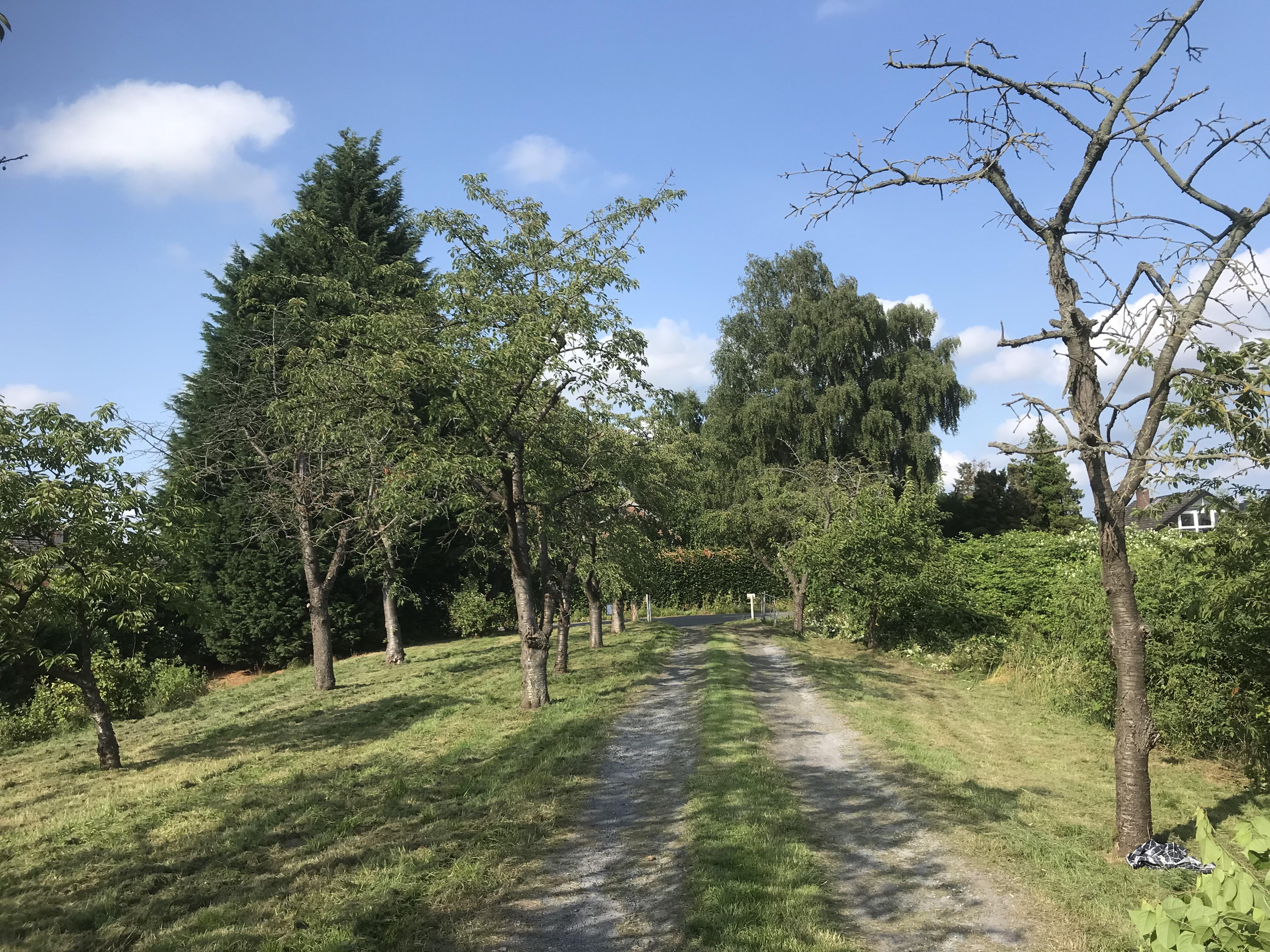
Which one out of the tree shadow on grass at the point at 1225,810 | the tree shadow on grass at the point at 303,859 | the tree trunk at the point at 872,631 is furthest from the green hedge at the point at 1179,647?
the tree shadow on grass at the point at 303,859

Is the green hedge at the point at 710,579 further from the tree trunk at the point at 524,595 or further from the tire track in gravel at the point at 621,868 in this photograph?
the tire track in gravel at the point at 621,868

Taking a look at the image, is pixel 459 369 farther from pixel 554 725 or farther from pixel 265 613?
pixel 265 613

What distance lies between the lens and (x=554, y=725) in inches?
432

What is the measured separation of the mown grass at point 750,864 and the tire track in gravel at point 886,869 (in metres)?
A: 0.21

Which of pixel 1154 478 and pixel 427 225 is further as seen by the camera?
pixel 427 225

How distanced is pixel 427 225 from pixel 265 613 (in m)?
15.5

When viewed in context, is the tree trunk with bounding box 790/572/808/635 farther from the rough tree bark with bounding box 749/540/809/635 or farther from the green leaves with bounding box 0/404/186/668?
the green leaves with bounding box 0/404/186/668

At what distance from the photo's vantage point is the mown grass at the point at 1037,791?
17.8ft

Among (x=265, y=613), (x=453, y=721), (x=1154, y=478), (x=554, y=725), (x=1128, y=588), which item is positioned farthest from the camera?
(x=265, y=613)

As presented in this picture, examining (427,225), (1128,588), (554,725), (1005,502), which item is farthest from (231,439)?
(1005,502)

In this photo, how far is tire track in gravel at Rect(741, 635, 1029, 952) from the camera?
15.9ft

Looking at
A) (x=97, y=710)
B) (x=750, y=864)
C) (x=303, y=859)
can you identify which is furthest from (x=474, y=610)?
(x=750, y=864)

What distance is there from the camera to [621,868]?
5977 mm

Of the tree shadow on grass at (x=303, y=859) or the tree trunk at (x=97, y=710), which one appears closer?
the tree shadow on grass at (x=303, y=859)
